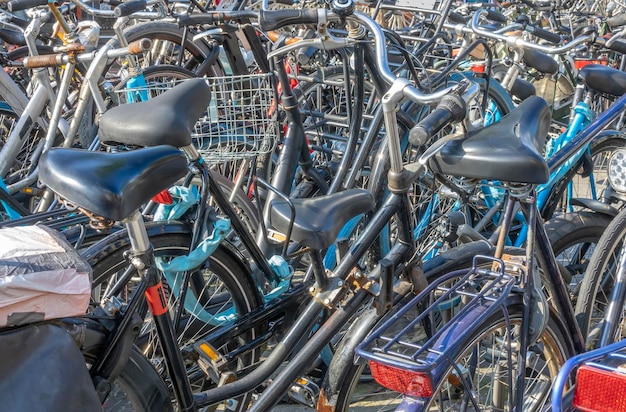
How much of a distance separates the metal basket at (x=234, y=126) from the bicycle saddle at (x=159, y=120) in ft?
1.31

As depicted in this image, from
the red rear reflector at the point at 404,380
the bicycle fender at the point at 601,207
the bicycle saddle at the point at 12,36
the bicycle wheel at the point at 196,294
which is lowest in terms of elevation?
the bicycle wheel at the point at 196,294

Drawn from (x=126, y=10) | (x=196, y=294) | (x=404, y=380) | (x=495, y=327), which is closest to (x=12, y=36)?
(x=126, y=10)

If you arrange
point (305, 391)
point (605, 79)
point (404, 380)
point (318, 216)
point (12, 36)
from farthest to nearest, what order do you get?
point (12, 36)
point (605, 79)
point (305, 391)
point (318, 216)
point (404, 380)

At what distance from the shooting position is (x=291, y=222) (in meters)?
2.16

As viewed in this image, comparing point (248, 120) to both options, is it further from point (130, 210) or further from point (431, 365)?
point (431, 365)

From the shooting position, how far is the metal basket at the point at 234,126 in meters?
2.99

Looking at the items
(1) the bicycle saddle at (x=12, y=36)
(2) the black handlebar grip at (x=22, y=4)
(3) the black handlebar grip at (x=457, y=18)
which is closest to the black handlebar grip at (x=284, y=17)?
(2) the black handlebar grip at (x=22, y=4)

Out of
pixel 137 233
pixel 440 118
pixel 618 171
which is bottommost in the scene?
pixel 618 171

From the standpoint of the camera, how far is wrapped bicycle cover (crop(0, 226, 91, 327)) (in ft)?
5.21

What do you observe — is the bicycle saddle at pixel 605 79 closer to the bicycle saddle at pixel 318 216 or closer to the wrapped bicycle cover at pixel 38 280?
the bicycle saddle at pixel 318 216

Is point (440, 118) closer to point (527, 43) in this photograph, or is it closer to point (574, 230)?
point (527, 43)

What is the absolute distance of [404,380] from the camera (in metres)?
1.68

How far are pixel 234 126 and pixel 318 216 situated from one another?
3.25ft

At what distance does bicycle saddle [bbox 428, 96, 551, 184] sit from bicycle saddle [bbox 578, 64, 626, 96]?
1.27 meters
